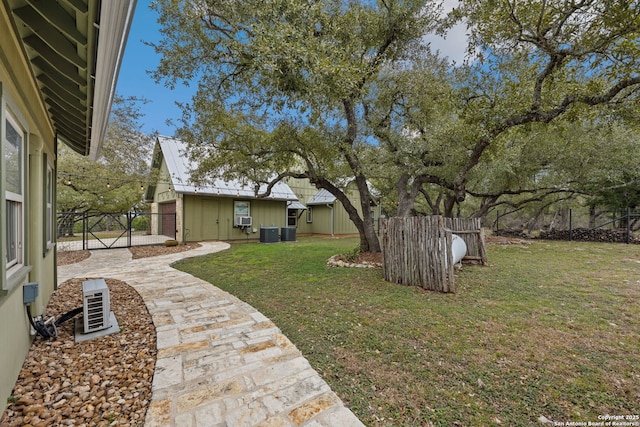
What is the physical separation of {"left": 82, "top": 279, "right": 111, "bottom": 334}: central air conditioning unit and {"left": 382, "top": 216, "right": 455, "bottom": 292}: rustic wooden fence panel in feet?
14.9

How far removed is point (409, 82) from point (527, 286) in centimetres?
522

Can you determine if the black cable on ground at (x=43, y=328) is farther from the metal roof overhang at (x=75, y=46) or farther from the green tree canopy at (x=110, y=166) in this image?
the green tree canopy at (x=110, y=166)

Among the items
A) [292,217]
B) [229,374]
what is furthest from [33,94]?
[292,217]

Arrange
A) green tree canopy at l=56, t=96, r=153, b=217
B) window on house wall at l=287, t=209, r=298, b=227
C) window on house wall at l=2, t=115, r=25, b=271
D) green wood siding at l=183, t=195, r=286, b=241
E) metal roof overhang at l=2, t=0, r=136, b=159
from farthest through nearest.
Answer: window on house wall at l=287, t=209, r=298, b=227 → green wood siding at l=183, t=195, r=286, b=241 → green tree canopy at l=56, t=96, r=153, b=217 → window on house wall at l=2, t=115, r=25, b=271 → metal roof overhang at l=2, t=0, r=136, b=159

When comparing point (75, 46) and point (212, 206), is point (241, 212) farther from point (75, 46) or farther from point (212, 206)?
point (75, 46)

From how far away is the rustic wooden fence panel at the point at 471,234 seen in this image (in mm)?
6910

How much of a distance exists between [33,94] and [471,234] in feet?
27.7

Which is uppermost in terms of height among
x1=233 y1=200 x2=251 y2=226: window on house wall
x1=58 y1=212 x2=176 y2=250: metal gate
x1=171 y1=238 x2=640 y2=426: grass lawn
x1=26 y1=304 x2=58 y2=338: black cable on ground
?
x1=233 y1=200 x2=251 y2=226: window on house wall

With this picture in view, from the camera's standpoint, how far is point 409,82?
681cm

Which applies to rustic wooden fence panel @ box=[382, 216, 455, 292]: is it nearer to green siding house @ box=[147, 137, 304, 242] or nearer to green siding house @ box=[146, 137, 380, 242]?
green siding house @ box=[146, 137, 380, 242]

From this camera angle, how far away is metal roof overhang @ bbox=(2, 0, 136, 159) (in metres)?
1.72

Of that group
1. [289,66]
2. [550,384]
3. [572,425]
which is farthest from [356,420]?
[289,66]

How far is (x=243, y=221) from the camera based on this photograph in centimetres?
1392

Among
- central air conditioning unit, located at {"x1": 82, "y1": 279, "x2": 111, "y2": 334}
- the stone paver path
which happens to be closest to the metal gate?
the stone paver path
